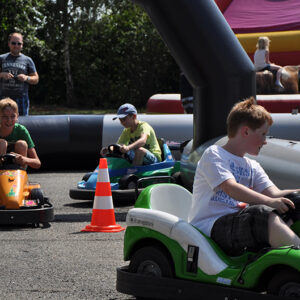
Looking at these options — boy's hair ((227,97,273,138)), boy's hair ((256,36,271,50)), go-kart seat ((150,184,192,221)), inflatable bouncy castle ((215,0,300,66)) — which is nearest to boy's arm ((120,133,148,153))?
go-kart seat ((150,184,192,221))

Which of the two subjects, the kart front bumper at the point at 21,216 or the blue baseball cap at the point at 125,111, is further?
the blue baseball cap at the point at 125,111

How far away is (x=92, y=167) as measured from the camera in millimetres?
12039

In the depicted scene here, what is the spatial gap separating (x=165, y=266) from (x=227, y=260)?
38 centimetres

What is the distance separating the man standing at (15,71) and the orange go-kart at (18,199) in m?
3.64

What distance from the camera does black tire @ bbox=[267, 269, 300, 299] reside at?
356 centimetres

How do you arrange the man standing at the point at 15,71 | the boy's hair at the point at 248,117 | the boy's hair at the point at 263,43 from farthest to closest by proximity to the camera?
1. the boy's hair at the point at 263,43
2. the man standing at the point at 15,71
3. the boy's hair at the point at 248,117

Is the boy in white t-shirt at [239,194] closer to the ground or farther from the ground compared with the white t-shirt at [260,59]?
closer to the ground

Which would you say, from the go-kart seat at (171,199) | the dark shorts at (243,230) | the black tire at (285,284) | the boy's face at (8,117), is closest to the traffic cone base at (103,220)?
the boy's face at (8,117)

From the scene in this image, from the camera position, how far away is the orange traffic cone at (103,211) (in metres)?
6.62

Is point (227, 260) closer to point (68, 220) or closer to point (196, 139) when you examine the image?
point (68, 220)

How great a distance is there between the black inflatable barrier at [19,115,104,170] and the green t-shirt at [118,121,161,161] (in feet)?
9.53

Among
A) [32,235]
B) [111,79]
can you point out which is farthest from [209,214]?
[111,79]

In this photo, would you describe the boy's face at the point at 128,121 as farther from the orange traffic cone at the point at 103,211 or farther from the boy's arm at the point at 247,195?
the boy's arm at the point at 247,195

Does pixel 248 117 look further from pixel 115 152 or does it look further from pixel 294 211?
pixel 115 152
